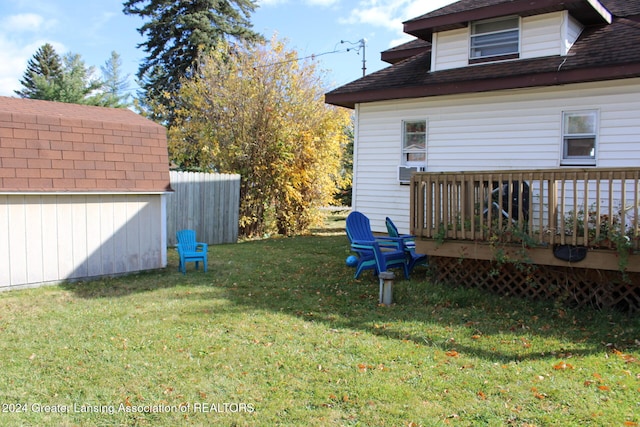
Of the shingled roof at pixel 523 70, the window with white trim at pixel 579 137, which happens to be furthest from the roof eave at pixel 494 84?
the window with white trim at pixel 579 137

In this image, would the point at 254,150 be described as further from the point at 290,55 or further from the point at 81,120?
the point at 81,120

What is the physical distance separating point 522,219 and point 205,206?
9.17 m

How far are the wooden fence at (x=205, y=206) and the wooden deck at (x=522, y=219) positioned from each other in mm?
7389

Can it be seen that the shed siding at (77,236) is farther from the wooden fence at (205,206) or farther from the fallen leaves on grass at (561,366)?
the fallen leaves on grass at (561,366)

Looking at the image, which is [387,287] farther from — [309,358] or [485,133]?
[485,133]

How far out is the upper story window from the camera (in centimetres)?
1055

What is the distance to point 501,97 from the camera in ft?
33.4

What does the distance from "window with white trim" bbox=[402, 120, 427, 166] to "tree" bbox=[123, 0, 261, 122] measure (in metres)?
18.8

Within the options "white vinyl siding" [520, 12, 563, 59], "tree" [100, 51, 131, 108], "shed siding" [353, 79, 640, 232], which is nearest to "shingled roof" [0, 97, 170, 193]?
"shed siding" [353, 79, 640, 232]

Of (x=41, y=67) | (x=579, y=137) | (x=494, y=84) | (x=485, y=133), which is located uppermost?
(x=41, y=67)

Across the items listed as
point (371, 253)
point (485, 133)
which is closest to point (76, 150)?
point (371, 253)

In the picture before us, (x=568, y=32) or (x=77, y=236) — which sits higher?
(x=568, y=32)

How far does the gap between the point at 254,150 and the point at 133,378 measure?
11.7m

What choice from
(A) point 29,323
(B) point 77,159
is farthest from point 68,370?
(B) point 77,159
